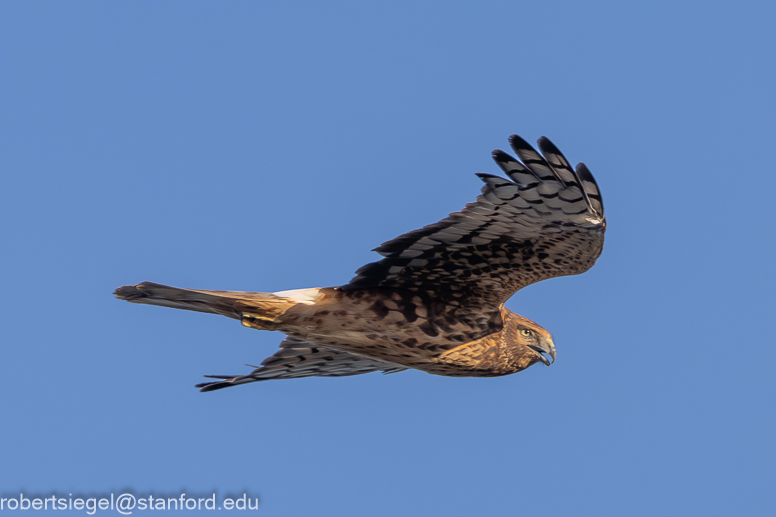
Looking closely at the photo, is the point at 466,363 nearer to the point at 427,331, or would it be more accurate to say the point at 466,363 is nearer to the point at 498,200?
the point at 427,331

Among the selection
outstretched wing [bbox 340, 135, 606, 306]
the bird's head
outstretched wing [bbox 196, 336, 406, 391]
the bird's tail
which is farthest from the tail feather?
the bird's head

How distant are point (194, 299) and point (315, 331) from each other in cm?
120

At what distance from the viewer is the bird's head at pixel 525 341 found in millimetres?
9523

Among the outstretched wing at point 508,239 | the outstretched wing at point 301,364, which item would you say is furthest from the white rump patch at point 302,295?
the outstretched wing at point 301,364

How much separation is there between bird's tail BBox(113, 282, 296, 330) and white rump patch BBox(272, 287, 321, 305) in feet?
0.16

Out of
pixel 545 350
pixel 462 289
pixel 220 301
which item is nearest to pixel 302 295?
pixel 220 301

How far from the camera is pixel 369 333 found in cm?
908

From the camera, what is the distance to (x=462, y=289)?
30.1ft

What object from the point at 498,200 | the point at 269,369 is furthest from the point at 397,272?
the point at 269,369

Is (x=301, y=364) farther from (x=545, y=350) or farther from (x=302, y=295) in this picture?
(x=545, y=350)

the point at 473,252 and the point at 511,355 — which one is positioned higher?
the point at 473,252

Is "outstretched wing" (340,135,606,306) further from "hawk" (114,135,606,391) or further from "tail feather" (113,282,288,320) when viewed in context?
"tail feather" (113,282,288,320)

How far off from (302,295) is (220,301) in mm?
780

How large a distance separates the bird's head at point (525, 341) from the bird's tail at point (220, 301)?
84.3 inches
